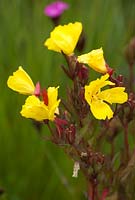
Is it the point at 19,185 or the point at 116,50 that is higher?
the point at 116,50

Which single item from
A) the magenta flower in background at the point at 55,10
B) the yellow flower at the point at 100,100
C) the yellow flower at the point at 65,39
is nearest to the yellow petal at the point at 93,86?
the yellow flower at the point at 100,100

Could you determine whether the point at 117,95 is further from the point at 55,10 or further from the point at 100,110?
the point at 55,10

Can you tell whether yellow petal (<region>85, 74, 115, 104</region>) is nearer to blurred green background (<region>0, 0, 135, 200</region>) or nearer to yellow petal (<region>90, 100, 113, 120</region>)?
yellow petal (<region>90, 100, 113, 120</region>)

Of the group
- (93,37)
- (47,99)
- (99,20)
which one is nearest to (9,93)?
(93,37)

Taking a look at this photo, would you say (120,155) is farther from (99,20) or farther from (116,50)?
(99,20)

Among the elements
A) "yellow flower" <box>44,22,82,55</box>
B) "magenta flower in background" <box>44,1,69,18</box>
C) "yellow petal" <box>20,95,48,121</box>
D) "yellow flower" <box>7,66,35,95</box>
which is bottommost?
"yellow petal" <box>20,95,48,121</box>

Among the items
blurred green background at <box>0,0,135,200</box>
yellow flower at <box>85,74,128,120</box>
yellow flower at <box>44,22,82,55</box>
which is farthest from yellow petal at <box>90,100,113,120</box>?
blurred green background at <box>0,0,135,200</box>

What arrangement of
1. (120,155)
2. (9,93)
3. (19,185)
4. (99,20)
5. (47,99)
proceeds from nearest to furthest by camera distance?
(47,99), (120,155), (19,185), (9,93), (99,20)
